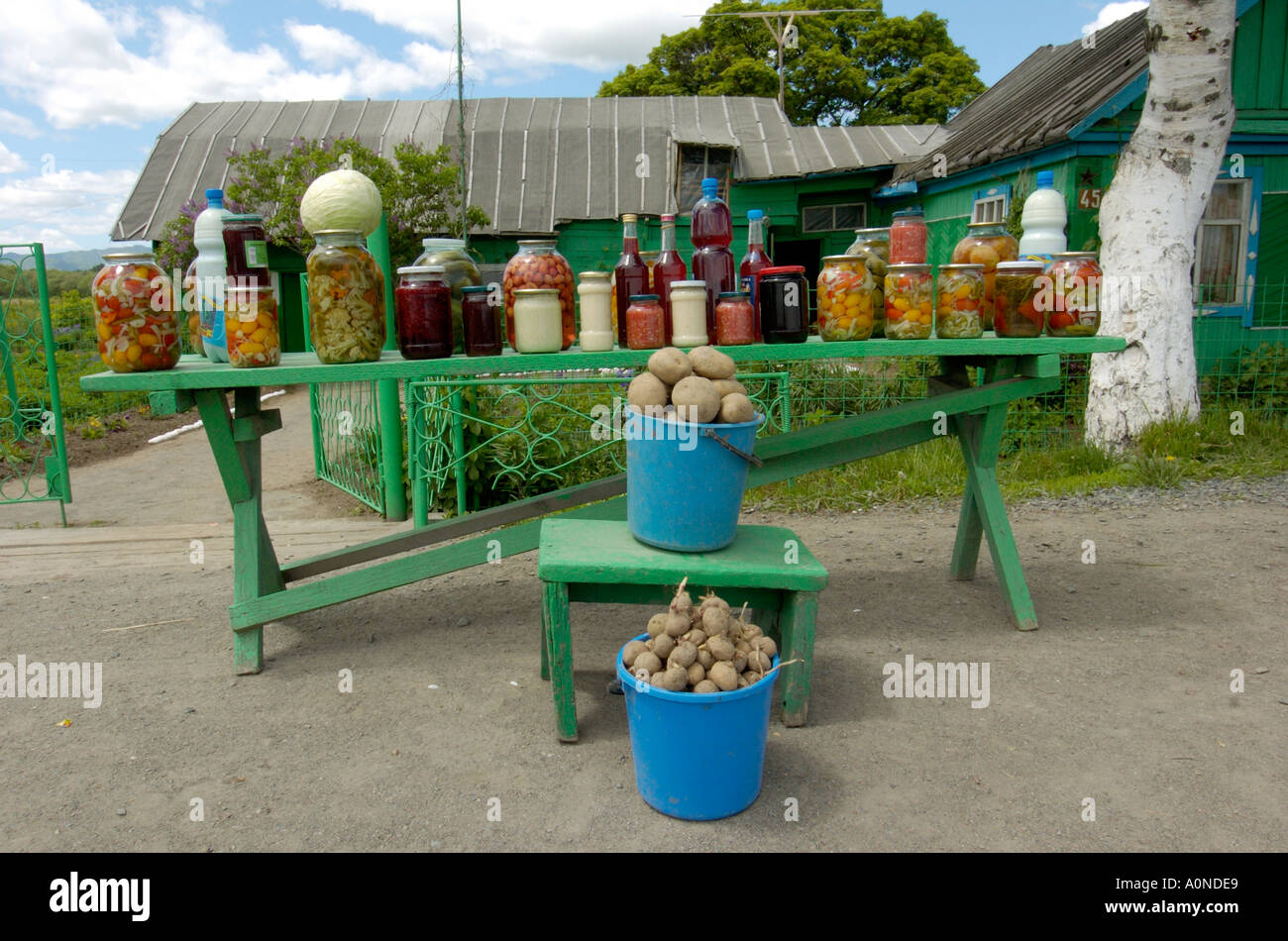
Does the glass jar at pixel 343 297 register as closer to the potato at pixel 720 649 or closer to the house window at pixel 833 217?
the potato at pixel 720 649

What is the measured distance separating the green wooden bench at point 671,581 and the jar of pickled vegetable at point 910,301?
38.7 inches

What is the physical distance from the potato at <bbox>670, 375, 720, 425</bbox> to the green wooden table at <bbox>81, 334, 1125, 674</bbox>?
504 millimetres

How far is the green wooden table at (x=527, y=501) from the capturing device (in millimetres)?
3350

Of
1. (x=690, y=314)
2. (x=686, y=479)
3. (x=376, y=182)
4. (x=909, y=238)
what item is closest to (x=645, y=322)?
(x=690, y=314)

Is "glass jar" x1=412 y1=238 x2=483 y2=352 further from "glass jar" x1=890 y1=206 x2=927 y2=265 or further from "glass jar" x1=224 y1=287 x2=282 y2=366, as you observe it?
"glass jar" x1=890 y1=206 x2=927 y2=265

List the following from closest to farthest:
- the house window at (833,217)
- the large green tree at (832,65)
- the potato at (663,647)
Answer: the potato at (663,647)
the house window at (833,217)
the large green tree at (832,65)

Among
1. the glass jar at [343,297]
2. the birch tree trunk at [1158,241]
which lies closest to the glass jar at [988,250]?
the glass jar at [343,297]

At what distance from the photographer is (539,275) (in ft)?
11.5

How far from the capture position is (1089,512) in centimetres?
587

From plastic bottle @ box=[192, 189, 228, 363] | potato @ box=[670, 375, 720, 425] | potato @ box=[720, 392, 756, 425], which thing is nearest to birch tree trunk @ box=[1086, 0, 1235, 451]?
potato @ box=[720, 392, 756, 425]

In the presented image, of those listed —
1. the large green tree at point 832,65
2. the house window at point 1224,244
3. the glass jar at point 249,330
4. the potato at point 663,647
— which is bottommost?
the potato at point 663,647

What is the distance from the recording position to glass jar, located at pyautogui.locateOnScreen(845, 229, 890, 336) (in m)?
3.77
